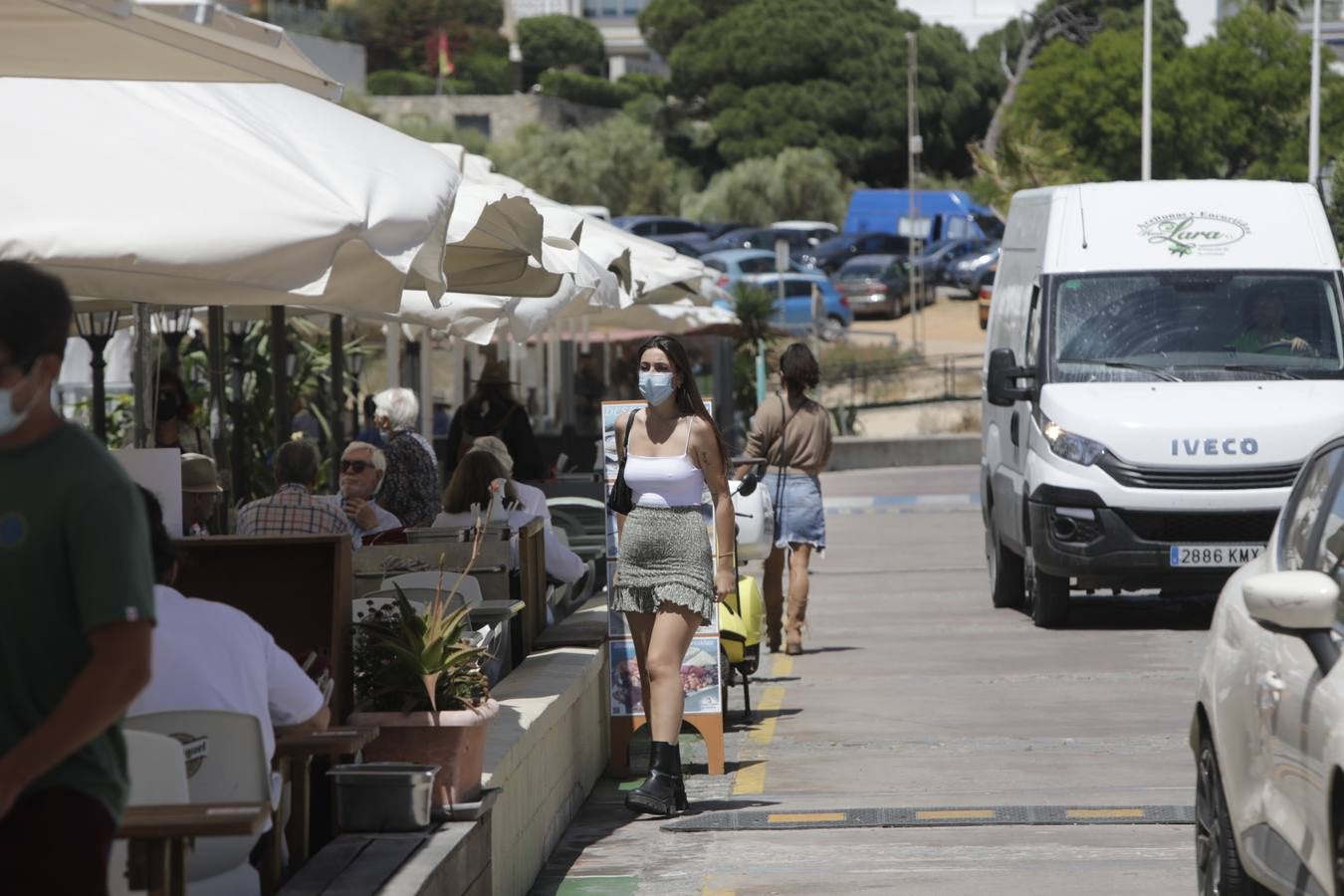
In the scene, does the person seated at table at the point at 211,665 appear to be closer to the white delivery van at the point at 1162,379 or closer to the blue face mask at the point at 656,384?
the blue face mask at the point at 656,384

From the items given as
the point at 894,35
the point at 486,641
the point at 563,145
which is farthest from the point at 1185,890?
the point at 894,35

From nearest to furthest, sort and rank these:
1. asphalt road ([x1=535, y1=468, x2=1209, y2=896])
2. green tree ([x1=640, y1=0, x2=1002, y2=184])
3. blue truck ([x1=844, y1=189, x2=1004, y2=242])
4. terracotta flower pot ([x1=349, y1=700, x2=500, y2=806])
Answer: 1. terracotta flower pot ([x1=349, y1=700, x2=500, y2=806])
2. asphalt road ([x1=535, y1=468, x2=1209, y2=896])
3. blue truck ([x1=844, y1=189, x2=1004, y2=242])
4. green tree ([x1=640, y1=0, x2=1002, y2=184])

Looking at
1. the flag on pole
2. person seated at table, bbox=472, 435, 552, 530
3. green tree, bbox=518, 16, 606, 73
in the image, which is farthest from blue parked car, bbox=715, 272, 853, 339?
green tree, bbox=518, 16, 606, 73

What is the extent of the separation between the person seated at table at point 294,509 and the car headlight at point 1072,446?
6.05m

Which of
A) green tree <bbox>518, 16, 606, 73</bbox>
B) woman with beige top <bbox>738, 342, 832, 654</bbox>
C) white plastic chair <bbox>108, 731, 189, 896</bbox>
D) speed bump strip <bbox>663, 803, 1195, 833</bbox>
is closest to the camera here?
white plastic chair <bbox>108, 731, 189, 896</bbox>

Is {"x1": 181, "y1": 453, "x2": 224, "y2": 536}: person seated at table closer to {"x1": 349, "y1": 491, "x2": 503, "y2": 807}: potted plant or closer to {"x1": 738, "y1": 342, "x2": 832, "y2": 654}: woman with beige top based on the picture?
{"x1": 349, "y1": 491, "x2": 503, "y2": 807}: potted plant

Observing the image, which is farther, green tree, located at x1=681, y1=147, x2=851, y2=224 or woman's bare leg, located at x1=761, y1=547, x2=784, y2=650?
green tree, located at x1=681, y1=147, x2=851, y2=224

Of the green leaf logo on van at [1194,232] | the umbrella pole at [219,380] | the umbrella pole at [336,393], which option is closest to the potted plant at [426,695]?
the umbrella pole at [219,380]

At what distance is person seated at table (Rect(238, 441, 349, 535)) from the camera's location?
9117 mm

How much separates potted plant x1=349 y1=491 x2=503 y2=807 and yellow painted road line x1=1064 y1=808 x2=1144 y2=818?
266 cm

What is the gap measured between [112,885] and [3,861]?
2.82 ft

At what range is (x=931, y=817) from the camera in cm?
847

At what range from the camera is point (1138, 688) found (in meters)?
12.1

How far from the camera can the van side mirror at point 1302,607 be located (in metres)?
5.03
